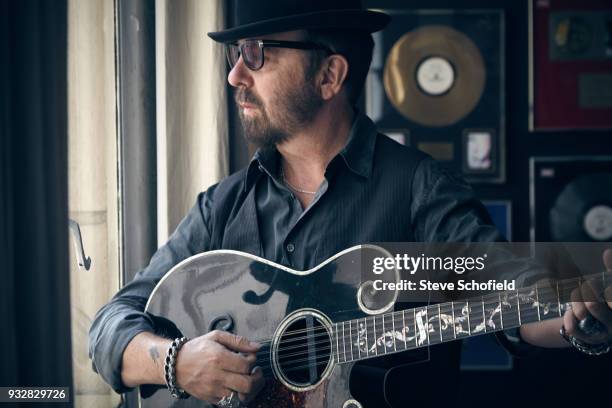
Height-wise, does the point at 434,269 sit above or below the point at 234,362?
above

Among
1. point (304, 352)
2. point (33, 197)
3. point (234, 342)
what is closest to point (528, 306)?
point (304, 352)

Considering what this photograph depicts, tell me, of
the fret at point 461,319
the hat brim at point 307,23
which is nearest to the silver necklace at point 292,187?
the hat brim at point 307,23

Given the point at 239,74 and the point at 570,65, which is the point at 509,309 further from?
the point at 570,65

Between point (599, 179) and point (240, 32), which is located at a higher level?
point (240, 32)

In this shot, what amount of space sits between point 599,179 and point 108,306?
59.7 inches

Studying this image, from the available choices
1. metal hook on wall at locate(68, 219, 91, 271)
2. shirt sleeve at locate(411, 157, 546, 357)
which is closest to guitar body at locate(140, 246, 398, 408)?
shirt sleeve at locate(411, 157, 546, 357)

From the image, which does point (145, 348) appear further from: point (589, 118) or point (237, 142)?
point (589, 118)

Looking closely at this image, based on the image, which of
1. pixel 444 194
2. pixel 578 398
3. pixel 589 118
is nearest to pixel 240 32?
pixel 444 194

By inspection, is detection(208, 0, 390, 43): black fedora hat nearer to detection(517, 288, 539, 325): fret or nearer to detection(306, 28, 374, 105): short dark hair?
detection(306, 28, 374, 105): short dark hair

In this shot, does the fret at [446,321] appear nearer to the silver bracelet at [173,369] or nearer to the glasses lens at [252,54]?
the silver bracelet at [173,369]

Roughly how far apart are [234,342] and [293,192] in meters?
0.31

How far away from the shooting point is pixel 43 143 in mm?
1415

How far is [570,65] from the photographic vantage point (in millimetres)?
2102

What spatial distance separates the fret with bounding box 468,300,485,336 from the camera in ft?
3.22
